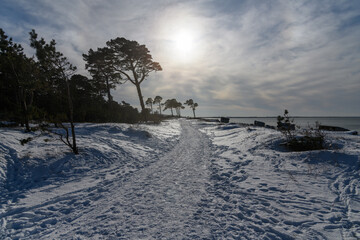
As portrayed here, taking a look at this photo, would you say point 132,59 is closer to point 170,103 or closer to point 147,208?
point 147,208

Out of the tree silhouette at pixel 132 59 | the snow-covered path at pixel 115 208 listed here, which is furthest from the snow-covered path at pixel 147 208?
the tree silhouette at pixel 132 59

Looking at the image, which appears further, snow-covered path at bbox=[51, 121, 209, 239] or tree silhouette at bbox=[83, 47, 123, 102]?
tree silhouette at bbox=[83, 47, 123, 102]

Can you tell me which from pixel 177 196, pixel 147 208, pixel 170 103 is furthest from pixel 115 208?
pixel 170 103

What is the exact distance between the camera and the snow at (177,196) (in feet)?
10.1

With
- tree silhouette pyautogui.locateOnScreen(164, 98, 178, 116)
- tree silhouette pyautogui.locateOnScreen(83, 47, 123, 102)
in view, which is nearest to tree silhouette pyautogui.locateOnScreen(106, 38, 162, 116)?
tree silhouette pyautogui.locateOnScreen(83, 47, 123, 102)

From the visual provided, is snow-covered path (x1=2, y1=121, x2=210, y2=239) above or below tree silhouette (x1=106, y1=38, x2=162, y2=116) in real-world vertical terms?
below

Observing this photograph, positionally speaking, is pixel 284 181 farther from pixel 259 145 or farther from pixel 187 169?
pixel 259 145

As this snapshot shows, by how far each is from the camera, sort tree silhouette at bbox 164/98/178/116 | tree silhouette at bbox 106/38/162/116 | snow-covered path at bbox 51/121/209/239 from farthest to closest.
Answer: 1. tree silhouette at bbox 164/98/178/116
2. tree silhouette at bbox 106/38/162/116
3. snow-covered path at bbox 51/121/209/239

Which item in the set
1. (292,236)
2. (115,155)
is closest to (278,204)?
(292,236)

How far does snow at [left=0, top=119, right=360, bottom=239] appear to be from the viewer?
307 cm

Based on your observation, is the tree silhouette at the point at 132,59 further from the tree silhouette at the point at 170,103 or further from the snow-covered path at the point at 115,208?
the tree silhouette at the point at 170,103

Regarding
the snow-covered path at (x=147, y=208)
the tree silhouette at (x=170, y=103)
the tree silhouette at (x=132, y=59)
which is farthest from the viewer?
the tree silhouette at (x=170, y=103)

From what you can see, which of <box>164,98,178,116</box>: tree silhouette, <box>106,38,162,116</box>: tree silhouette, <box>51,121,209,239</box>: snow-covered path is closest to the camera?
<box>51,121,209,239</box>: snow-covered path

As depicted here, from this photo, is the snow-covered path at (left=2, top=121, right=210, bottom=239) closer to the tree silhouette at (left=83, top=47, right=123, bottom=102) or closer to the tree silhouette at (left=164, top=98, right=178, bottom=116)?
the tree silhouette at (left=83, top=47, right=123, bottom=102)
